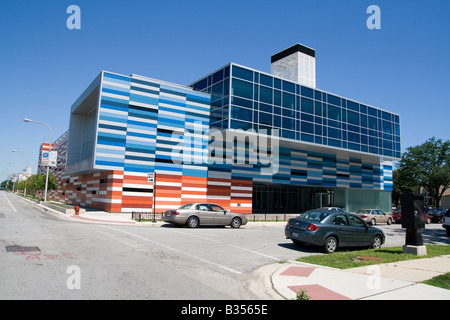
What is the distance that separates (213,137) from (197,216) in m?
13.9

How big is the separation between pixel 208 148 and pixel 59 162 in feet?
115

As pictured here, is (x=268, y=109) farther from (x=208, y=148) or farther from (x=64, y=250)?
(x=64, y=250)

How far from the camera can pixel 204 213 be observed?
1862cm

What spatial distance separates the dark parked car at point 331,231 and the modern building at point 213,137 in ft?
41.4

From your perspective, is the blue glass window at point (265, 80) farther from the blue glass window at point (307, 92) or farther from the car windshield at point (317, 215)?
the car windshield at point (317, 215)

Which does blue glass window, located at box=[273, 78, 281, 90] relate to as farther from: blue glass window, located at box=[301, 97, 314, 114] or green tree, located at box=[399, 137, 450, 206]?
green tree, located at box=[399, 137, 450, 206]

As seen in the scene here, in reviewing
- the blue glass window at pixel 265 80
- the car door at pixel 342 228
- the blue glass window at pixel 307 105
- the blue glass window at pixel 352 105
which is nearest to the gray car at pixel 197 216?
the car door at pixel 342 228

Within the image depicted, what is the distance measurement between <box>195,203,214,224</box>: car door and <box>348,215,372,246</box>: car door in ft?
28.9

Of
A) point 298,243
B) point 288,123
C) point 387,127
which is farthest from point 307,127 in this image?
point 298,243

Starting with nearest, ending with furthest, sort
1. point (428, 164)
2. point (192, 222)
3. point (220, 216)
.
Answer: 1. point (192, 222)
2. point (220, 216)
3. point (428, 164)

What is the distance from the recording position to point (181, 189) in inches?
1170

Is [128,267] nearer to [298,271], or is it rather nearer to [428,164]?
[298,271]

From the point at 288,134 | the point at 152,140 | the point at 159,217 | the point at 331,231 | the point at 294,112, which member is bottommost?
the point at 159,217
